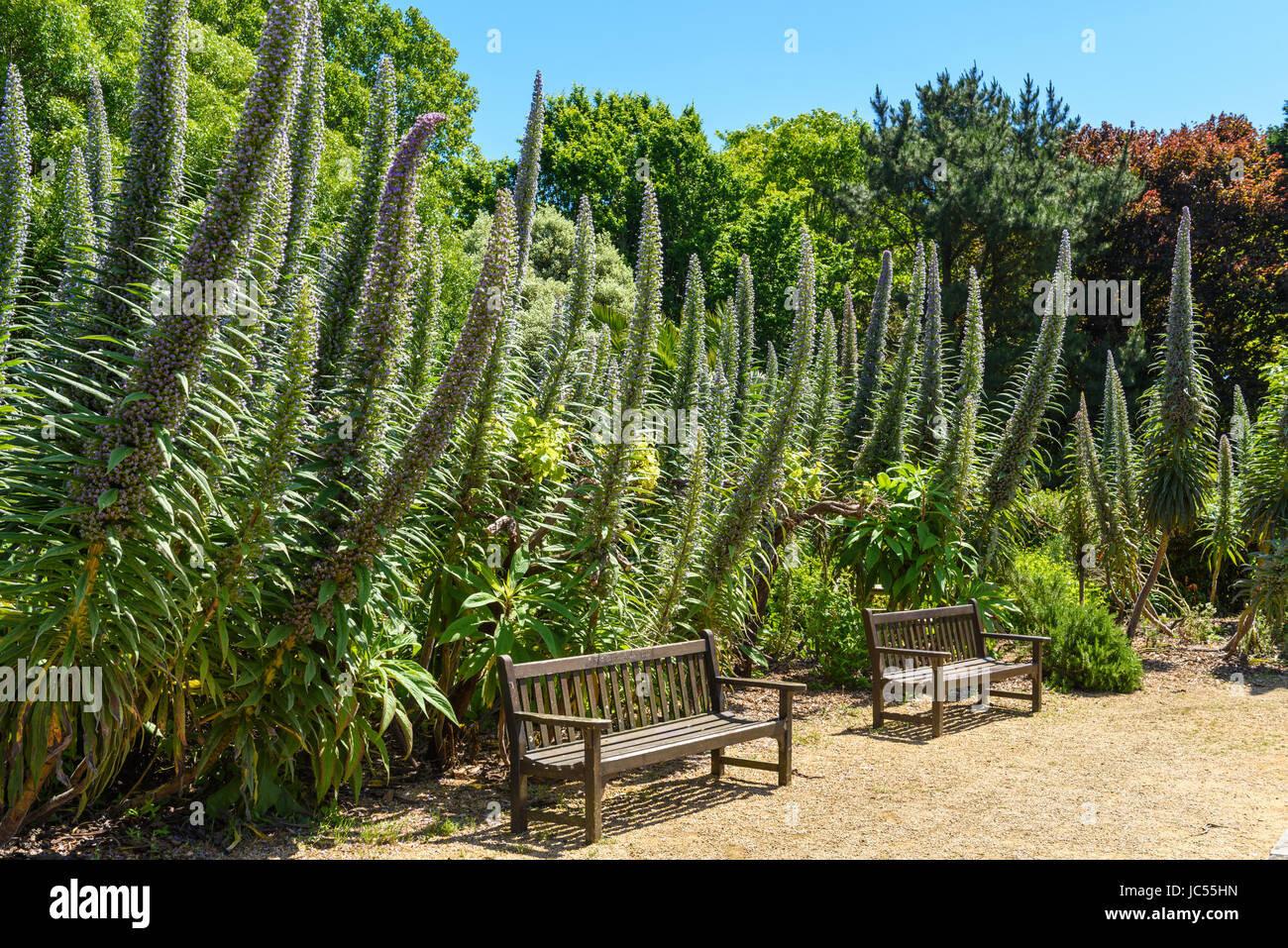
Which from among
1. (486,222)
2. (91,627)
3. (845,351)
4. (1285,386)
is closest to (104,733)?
(91,627)

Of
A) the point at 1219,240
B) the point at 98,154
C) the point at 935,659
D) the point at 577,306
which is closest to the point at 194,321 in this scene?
the point at 98,154

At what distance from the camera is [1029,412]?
9.44 meters

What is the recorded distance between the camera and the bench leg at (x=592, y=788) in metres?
4.84

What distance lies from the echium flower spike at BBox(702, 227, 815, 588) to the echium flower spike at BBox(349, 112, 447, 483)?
2.91m

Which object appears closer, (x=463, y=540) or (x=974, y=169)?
(x=463, y=540)

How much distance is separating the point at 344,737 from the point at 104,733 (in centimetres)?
124

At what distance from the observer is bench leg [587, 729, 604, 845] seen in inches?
191

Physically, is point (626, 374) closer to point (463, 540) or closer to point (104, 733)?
point (463, 540)

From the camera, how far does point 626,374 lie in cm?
596

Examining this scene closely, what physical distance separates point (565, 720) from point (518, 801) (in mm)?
534

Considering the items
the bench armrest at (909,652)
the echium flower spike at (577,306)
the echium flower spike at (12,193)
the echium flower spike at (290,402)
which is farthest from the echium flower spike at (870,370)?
the echium flower spike at (12,193)

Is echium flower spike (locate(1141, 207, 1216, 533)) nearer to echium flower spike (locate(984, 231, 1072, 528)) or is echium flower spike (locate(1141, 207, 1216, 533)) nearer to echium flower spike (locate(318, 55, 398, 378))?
echium flower spike (locate(984, 231, 1072, 528))

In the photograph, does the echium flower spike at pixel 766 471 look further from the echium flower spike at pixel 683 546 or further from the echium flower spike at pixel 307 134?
the echium flower spike at pixel 307 134

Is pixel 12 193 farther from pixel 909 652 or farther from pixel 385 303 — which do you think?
pixel 909 652
